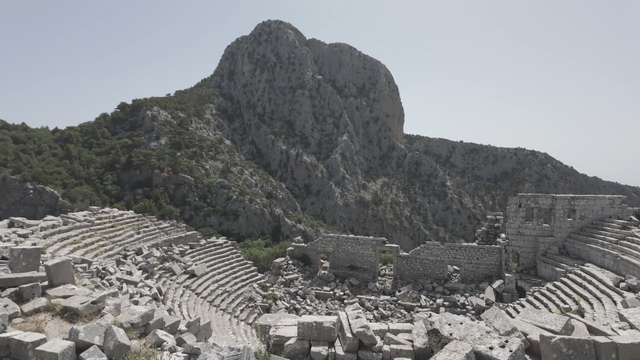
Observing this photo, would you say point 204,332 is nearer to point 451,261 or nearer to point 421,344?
point 421,344

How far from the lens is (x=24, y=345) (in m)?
6.41

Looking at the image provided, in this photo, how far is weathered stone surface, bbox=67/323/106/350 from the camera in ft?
21.6

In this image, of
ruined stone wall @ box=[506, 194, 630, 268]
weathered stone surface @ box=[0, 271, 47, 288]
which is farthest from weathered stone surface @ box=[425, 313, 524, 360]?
ruined stone wall @ box=[506, 194, 630, 268]

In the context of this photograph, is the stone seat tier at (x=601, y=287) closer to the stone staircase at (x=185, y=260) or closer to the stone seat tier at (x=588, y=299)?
the stone seat tier at (x=588, y=299)

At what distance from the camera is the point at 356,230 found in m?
49.2

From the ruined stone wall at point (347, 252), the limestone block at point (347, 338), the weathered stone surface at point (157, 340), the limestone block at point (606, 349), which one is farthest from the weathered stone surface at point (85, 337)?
the ruined stone wall at point (347, 252)

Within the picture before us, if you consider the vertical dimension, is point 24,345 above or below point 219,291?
above

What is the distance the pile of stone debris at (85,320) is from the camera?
6.54 metres

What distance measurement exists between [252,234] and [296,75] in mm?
34063

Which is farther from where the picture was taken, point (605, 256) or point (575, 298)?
point (605, 256)

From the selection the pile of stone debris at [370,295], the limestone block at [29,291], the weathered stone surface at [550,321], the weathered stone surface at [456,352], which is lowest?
the pile of stone debris at [370,295]

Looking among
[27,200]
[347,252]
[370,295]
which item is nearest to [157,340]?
[370,295]

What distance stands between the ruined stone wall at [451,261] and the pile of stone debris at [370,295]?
0.62 m

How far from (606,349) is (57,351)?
957 centimetres
